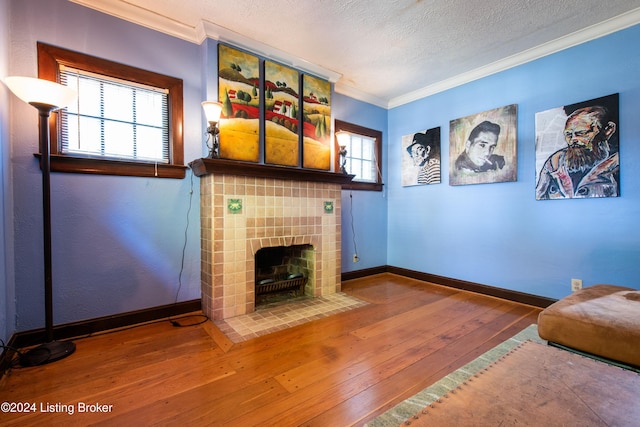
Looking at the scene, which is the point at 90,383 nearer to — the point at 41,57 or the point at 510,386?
the point at 510,386

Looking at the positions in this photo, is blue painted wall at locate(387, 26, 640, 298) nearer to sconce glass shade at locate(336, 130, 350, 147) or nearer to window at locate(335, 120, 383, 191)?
window at locate(335, 120, 383, 191)

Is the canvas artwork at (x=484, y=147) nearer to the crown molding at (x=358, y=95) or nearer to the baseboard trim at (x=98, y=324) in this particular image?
the crown molding at (x=358, y=95)

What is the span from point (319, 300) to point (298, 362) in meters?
1.21

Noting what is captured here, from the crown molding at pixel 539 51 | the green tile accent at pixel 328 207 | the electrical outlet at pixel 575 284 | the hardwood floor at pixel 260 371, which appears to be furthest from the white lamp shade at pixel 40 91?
the electrical outlet at pixel 575 284

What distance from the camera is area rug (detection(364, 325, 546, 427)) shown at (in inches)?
49.9

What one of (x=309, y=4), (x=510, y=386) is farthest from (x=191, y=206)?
(x=510, y=386)

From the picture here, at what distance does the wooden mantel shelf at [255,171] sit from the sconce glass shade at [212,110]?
14.8 inches

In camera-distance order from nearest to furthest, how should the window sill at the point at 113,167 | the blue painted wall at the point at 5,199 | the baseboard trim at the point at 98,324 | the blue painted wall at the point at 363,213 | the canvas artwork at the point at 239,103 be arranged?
the blue painted wall at the point at 5,199
the baseboard trim at the point at 98,324
the window sill at the point at 113,167
the canvas artwork at the point at 239,103
the blue painted wall at the point at 363,213

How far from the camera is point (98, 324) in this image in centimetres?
215

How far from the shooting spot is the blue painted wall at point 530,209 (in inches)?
90.6

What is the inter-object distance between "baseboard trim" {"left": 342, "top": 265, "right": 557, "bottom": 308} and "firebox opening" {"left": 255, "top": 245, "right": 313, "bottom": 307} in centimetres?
78

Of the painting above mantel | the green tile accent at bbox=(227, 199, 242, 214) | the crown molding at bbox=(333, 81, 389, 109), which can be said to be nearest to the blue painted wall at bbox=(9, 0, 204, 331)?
the painting above mantel

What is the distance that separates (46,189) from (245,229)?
4.61 feet

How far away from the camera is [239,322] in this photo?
93.7 inches
